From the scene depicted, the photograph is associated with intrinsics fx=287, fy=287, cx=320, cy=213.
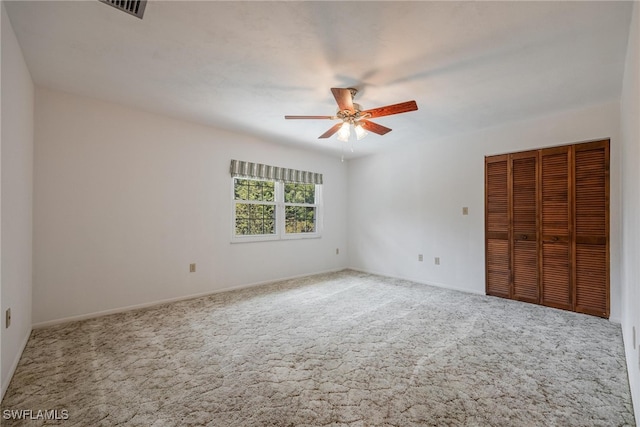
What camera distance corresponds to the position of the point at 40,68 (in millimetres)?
2496

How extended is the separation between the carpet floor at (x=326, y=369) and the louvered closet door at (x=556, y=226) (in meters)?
0.28

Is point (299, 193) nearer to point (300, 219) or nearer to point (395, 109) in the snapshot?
point (300, 219)

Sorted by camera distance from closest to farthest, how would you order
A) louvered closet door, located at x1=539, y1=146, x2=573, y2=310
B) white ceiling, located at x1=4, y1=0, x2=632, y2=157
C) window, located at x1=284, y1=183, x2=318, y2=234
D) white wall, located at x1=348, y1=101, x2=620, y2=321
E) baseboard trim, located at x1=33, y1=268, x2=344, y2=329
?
white ceiling, located at x1=4, y1=0, x2=632, y2=157
baseboard trim, located at x1=33, y1=268, x2=344, y2=329
white wall, located at x1=348, y1=101, x2=620, y2=321
louvered closet door, located at x1=539, y1=146, x2=573, y2=310
window, located at x1=284, y1=183, x2=318, y2=234

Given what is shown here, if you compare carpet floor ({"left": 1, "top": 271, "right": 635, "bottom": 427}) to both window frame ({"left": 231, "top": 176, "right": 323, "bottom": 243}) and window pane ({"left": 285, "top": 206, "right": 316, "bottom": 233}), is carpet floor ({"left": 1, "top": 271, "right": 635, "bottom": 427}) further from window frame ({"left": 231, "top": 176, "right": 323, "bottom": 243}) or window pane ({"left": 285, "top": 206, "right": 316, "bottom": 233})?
window pane ({"left": 285, "top": 206, "right": 316, "bottom": 233})

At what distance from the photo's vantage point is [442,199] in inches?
179

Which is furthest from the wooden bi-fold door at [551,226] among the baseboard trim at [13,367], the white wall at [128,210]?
the baseboard trim at [13,367]

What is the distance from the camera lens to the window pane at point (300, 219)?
16.8 feet

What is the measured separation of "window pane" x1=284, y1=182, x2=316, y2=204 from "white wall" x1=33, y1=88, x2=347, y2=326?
74 centimetres

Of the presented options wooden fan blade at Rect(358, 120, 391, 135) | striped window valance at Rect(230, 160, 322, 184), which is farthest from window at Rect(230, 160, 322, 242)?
wooden fan blade at Rect(358, 120, 391, 135)

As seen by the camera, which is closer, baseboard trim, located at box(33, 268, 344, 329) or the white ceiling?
the white ceiling

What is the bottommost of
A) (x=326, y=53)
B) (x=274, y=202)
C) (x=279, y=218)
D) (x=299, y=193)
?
(x=279, y=218)

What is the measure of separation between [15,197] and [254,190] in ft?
9.19

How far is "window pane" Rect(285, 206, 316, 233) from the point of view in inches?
201

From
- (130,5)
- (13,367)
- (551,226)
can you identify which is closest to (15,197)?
(13,367)
